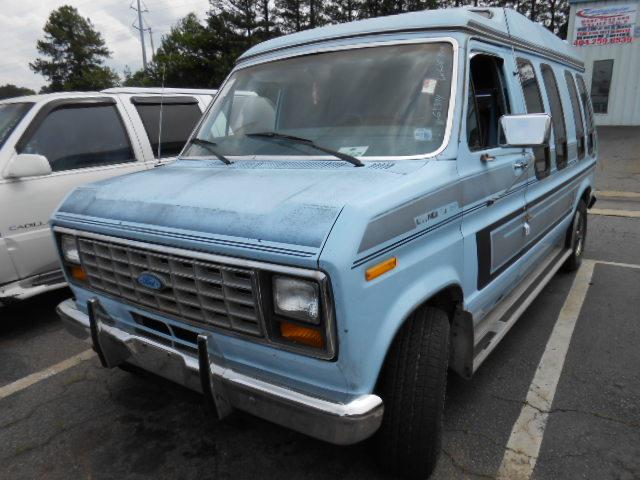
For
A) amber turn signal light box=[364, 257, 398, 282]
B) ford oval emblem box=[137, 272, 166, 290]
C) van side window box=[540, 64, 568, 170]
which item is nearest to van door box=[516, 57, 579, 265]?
van side window box=[540, 64, 568, 170]

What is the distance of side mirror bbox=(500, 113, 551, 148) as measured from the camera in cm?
253

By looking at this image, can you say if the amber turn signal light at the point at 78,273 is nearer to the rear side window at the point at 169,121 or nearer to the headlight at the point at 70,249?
the headlight at the point at 70,249

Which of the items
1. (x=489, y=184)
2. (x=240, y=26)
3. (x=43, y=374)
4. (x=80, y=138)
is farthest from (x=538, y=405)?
(x=240, y=26)

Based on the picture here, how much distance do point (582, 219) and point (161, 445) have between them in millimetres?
4871

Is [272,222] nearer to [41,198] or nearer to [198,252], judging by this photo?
[198,252]

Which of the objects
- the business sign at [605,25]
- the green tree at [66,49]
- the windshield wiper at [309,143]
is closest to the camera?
the windshield wiper at [309,143]

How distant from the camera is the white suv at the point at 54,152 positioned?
396 cm

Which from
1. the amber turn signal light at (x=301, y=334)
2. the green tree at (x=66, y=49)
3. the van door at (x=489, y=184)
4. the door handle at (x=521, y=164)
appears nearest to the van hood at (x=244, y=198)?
the amber turn signal light at (x=301, y=334)

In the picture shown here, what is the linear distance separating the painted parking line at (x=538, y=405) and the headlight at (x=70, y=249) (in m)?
2.45

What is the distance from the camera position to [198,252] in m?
2.00

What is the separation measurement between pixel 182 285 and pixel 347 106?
1.36 metres

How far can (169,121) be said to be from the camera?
533 centimetres

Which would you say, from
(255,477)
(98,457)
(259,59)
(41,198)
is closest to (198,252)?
(255,477)

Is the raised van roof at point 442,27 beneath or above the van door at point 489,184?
above
